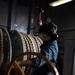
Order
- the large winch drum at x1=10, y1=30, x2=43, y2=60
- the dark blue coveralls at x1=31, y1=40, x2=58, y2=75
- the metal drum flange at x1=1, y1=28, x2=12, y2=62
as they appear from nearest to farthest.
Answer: the dark blue coveralls at x1=31, y1=40, x2=58, y2=75 < the metal drum flange at x1=1, y1=28, x2=12, y2=62 < the large winch drum at x1=10, y1=30, x2=43, y2=60

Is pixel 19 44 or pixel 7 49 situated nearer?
pixel 7 49

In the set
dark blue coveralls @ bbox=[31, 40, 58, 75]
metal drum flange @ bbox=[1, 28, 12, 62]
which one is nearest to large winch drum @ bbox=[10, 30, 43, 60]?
metal drum flange @ bbox=[1, 28, 12, 62]

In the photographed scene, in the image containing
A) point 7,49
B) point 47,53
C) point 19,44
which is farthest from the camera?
point 19,44

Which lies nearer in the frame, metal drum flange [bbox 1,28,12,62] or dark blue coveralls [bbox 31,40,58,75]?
dark blue coveralls [bbox 31,40,58,75]

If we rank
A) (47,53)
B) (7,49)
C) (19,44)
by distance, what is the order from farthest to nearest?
(19,44), (7,49), (47,53)

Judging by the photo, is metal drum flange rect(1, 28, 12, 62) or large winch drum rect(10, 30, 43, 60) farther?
large winch drum rect(10, 30, 43, 60)

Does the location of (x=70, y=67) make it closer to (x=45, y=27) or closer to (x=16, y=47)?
(x=45, y=27)

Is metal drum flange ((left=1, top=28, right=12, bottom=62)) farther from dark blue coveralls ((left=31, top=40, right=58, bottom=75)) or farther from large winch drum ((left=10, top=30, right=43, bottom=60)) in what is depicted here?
dark blue coveralls ((left=31, top=40, right=58, bottom=75))

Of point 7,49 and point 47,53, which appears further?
point 7,49

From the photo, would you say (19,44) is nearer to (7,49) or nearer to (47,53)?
(7,49)

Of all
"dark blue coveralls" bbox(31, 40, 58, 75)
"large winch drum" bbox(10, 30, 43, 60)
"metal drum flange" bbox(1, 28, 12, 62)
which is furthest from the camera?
"large winch drum" bbox(10, 30, 43, 60)

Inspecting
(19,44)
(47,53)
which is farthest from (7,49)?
(47,53)

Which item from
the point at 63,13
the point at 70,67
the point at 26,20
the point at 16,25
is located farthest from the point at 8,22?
the point at 70,67

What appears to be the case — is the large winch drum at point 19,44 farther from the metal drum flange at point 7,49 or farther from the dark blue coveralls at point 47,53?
the dark blue coveralls at point 47,53
